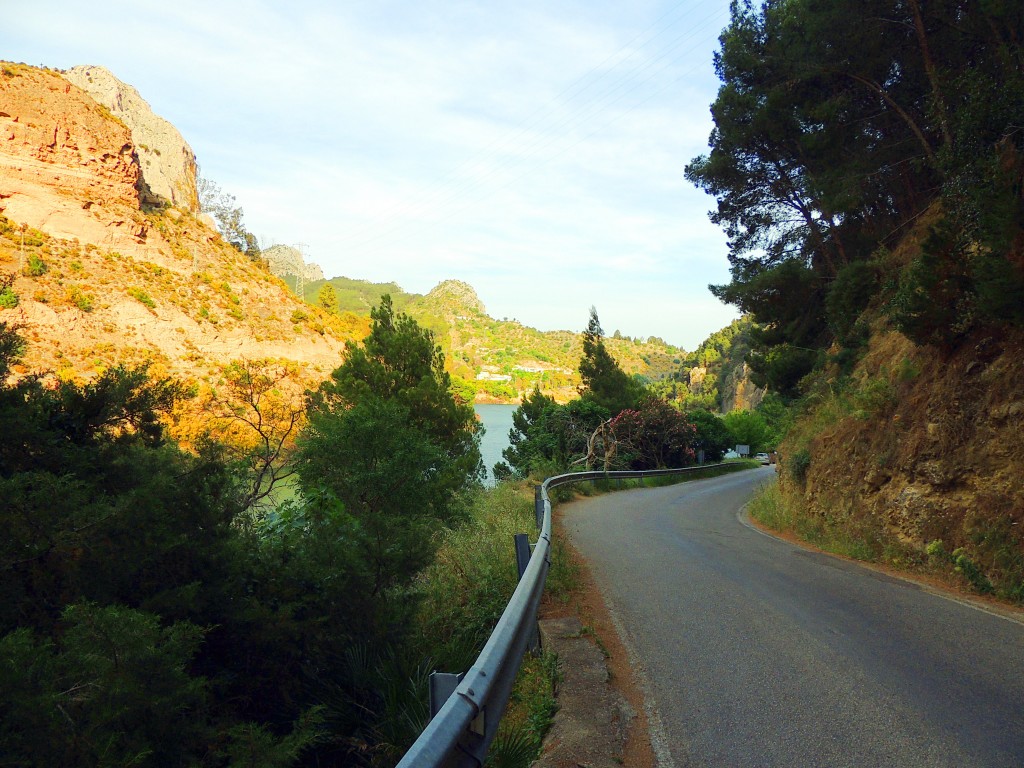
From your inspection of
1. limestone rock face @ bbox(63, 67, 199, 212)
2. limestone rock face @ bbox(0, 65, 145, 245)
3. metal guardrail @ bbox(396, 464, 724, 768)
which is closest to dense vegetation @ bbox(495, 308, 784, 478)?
metal guardrail @ bbox(396, 464, 724, 768)

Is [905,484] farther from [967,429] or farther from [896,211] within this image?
[896,211]

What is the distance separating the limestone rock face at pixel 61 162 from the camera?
56625mm

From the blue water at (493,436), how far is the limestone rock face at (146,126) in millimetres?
63503

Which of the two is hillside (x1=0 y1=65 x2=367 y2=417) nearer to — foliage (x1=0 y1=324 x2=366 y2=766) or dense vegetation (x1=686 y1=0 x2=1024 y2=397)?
dense vegetation (x1=686 y1=0 x2=1024 y2=397)

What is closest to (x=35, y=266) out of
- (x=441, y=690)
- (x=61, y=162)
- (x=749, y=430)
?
(x=61, y=162)

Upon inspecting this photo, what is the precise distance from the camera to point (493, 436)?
262 feet

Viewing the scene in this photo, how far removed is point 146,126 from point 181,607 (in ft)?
487

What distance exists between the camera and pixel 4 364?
525cm


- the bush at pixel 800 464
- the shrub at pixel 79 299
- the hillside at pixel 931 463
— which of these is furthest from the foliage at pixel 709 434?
the shrub at pixel 79 299

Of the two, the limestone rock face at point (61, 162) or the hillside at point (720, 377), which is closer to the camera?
the limestone rock face at point (61, 162)

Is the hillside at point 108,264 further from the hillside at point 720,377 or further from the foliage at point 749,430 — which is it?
the hillside at point 720,377

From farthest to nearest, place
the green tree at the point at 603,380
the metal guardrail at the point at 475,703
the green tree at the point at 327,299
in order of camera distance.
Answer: the green tree at the point at 327,299 < the green tree at the point at 603,380 < the metal guardrail at the point at 475,703

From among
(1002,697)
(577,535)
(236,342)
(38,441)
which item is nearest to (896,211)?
(577,535)

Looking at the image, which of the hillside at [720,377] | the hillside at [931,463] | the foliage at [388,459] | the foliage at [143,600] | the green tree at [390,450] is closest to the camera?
the foliage at [143,600]
